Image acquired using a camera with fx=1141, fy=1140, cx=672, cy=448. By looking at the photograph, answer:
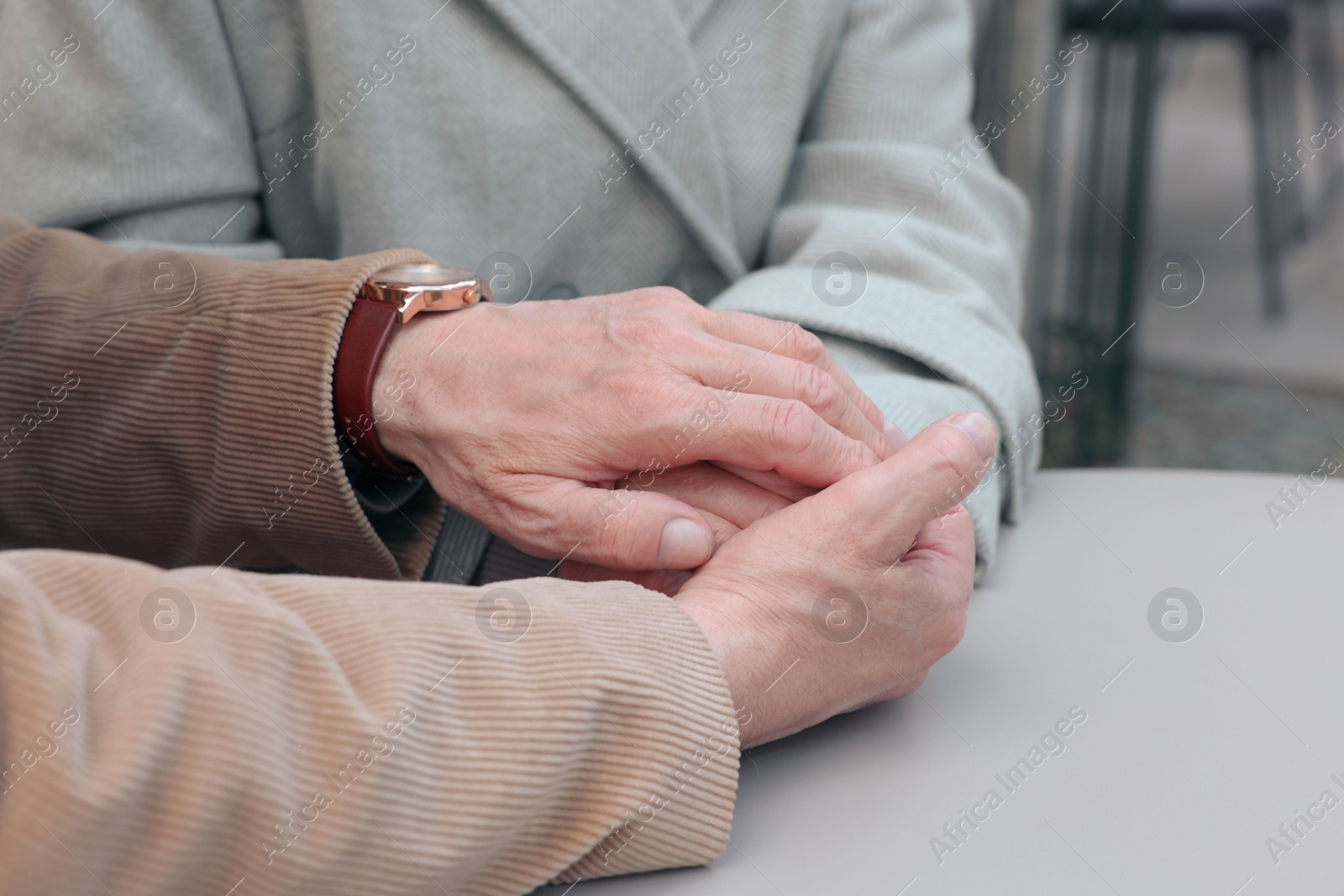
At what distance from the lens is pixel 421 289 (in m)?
0.60

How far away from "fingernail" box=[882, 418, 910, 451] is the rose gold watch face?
24 centimetres

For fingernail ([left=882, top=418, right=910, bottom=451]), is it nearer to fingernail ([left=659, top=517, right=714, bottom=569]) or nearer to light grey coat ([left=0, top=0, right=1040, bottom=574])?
light grey coat ([left=0, top=0, right=1040, bottom=574])

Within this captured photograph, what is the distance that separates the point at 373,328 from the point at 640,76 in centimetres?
31

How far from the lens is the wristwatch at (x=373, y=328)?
59 cm

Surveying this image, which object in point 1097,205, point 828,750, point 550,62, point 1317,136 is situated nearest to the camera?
point 828,750

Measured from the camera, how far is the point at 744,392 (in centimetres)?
58

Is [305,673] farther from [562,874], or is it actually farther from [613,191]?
[613,191]

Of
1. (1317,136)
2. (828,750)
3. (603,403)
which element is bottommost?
(1317,136)

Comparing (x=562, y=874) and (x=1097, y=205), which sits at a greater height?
(x=562, y=874)

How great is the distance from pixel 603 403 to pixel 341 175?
32 centimetres

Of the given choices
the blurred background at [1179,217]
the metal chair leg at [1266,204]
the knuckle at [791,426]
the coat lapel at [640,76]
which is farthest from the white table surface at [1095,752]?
the metal chair leg at [1266,204]

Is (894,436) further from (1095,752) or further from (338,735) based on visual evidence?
(338,735)

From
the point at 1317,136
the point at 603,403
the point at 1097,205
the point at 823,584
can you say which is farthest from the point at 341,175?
the point at 1317,136

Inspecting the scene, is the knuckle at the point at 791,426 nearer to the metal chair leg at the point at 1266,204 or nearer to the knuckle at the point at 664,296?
the knuckle at the point at 664,296
